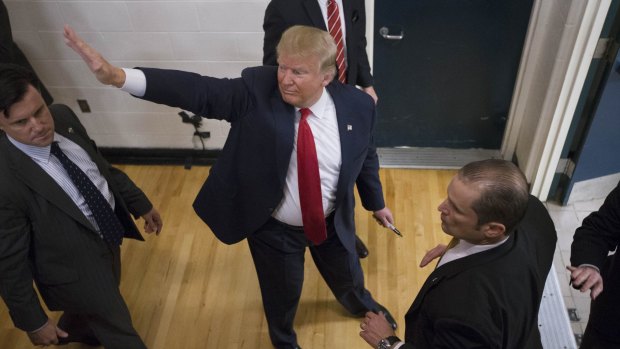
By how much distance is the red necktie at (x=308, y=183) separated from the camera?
1.83 meters

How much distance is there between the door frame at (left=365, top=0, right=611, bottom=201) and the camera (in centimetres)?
260

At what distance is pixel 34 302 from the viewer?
197 cm

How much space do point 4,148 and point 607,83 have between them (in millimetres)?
2752

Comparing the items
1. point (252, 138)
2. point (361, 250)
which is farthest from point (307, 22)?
point (361, 250)

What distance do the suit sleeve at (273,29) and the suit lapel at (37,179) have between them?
1.00 m

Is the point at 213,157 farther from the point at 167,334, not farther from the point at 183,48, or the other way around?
the point at 167,334

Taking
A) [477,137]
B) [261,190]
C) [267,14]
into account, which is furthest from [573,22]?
[261,190]

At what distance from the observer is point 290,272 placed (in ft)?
7.43

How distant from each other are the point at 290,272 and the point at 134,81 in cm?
107

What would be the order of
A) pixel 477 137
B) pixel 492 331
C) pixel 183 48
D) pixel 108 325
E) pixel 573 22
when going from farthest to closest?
1. pixel 477 137
2. pixel 183 48
3. pixel 573 22
4. pixel 108 325
5. pixel 492 331

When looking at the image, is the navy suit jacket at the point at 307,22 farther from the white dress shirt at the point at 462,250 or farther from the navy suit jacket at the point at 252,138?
the white dress shirt at the point at 462,250

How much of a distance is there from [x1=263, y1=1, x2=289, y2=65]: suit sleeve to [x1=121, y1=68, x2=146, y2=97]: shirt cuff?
77 cm

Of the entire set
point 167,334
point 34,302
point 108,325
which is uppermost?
point 34,302

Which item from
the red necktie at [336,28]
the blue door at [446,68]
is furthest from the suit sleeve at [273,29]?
the blue door at [446,68]
